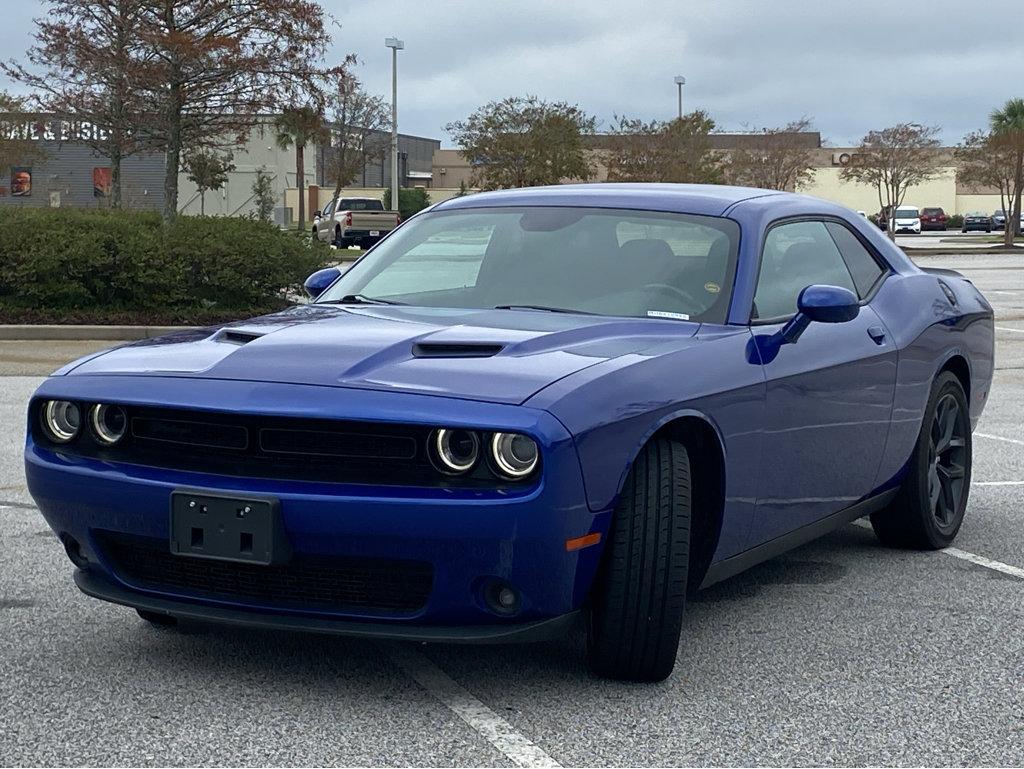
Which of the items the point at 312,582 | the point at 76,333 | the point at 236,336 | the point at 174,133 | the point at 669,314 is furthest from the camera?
the point at 174,133

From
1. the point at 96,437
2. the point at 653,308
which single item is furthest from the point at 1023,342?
the point at 96,437

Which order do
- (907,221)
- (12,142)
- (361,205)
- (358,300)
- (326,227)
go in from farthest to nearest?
(907,221), (12,142), (326,227), (361,205), (358,300)

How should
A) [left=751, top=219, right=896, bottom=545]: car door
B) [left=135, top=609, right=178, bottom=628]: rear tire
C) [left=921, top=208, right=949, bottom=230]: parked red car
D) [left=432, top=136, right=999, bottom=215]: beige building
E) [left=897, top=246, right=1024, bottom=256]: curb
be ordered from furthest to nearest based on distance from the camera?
[left=432, top=136, right=999, bottom=215]: beige building → [left=921, top=208, right=949, bottom=230]: parked red car → [left=897, top=246, right=1024, bottom=256]: curb → [left=751, top=219, right=896, bottom=545]: car door → [left=135, top=609, right=178, bottom=628]: rear tire

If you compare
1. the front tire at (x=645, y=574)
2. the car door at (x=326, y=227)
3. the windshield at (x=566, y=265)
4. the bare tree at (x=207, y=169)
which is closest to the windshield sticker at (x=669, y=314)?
the windshield at (x=566, y=265)

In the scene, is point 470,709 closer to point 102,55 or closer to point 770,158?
point 102,55

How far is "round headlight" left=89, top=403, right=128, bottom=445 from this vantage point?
14.4ft

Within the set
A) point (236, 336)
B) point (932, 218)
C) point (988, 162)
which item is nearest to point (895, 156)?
point (988, 162)

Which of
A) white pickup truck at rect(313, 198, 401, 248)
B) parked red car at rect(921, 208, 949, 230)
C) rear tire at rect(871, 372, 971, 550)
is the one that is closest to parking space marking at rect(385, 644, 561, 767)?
rear tire at rect(871, 372, 971, 550)

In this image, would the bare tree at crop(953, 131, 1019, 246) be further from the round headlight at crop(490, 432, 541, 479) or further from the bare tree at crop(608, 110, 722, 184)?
the round headlight at crop(490, 432, 541, 479)

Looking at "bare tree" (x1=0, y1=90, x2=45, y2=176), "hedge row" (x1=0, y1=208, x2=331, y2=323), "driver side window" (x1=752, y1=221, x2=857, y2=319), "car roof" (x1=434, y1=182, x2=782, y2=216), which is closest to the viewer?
"driver side window" (x1=752, y1=221, x2=857, y2=319)

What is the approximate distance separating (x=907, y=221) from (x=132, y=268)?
72.0m

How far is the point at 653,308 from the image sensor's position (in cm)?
516

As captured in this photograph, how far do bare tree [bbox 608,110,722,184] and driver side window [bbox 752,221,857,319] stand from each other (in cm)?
5366

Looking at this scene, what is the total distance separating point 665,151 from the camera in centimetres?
5997
